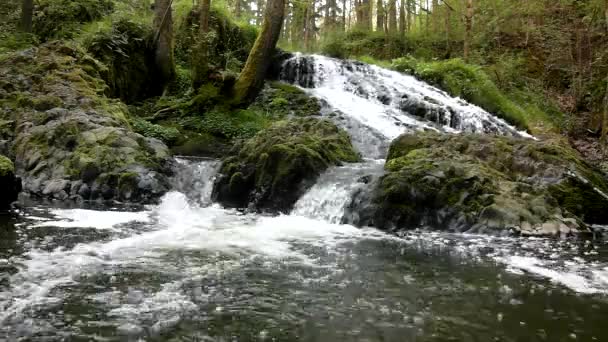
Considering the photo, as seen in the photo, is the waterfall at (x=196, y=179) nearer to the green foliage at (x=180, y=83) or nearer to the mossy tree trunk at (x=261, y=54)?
the mossy tree trunk at (x=261, y=54)

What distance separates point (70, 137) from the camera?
10805 millimetres

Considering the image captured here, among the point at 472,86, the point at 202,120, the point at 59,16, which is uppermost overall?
the point at 59,16

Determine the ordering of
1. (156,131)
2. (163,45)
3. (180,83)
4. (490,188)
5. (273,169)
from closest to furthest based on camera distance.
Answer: (490,188) → (273,169) → (156,131) → (163,45) → (180,83)

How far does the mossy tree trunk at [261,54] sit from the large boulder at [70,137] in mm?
3480

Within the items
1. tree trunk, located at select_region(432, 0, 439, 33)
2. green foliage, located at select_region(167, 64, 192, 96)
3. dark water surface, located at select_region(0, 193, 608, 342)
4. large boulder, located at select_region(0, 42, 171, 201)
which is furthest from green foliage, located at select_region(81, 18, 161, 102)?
tree trunk, located at select_region(432, 0, 439, 33)

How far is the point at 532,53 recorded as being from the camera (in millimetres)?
23156

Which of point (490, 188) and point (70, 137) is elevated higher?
point (70, 137)

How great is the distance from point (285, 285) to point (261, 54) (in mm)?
10689

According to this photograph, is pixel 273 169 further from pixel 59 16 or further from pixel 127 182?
pixel 59 16

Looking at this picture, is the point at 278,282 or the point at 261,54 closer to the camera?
the point at 278,282

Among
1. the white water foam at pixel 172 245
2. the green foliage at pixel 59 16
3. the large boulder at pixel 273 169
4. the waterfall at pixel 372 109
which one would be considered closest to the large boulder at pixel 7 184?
the white water foam at pixel 172 245

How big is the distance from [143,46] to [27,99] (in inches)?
198

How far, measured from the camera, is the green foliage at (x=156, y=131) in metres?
13.5

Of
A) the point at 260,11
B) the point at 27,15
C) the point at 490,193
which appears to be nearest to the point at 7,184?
the point at 490,193
